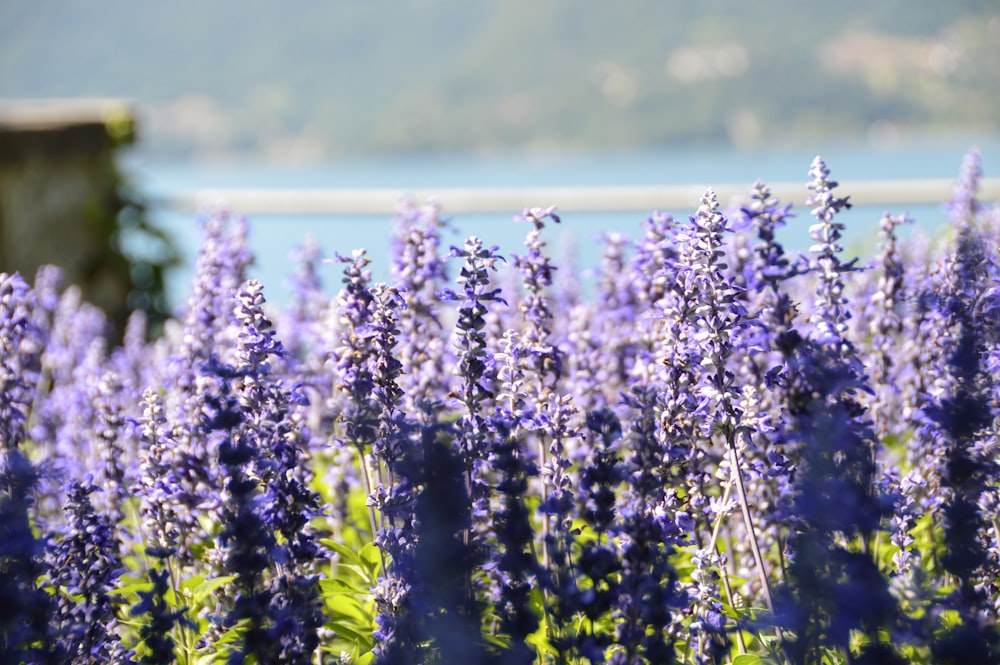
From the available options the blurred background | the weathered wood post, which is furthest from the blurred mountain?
the weathered wood post

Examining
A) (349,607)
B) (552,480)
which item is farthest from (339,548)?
(552,480)

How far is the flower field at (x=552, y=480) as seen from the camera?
1749 mm

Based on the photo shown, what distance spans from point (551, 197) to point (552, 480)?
16.7 feet

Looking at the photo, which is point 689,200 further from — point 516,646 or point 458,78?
point 458,78

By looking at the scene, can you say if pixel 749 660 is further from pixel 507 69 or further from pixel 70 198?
pixel 507 69

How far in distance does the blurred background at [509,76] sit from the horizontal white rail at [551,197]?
2241 cm

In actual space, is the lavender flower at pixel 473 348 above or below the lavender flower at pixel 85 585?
above

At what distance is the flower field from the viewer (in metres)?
1.75

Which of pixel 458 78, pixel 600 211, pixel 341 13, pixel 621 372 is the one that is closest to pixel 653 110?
pixel 458 78

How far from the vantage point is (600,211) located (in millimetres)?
7609

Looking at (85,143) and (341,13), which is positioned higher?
(341,13)

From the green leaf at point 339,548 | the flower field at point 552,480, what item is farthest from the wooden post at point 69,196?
the green leaf at point 339,548

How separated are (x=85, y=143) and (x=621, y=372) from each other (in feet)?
21.1

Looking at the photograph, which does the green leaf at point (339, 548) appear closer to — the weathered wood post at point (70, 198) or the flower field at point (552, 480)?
the flower field at point (552, 480)
